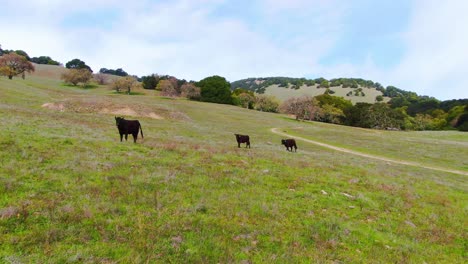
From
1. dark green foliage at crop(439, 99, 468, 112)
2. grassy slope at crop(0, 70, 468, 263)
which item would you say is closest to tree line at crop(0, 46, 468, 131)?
dark green foliage at crop(439, 99, 468, 112)

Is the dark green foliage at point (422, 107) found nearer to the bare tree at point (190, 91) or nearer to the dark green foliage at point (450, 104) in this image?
the dark green foliage at point (450, 104)

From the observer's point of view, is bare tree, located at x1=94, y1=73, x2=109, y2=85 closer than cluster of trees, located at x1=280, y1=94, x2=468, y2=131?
No

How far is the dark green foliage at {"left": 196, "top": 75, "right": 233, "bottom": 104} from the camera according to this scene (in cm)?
14362

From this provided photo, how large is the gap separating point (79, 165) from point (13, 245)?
22.7 feet

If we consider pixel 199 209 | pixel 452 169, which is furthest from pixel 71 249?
pixel 452 169

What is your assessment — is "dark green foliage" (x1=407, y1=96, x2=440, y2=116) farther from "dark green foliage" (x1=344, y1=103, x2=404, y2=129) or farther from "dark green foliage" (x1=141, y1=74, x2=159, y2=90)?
"dark green foliage" (x1=141, y1=74, x2=159, y2=90)

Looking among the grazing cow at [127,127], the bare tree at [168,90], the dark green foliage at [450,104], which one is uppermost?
the dark green foliage at [450,104]

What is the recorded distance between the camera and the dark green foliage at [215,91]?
471ft

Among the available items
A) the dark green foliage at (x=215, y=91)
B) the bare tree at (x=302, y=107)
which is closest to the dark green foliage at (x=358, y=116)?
the bare tree at (x=302, y=107)

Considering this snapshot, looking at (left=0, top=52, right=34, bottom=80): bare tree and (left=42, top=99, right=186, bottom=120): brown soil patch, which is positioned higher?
(left=0, top=52, right=34, bottom=80): bare tree

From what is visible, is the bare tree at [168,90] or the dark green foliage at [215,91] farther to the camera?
the dark green foliage at [215,91]

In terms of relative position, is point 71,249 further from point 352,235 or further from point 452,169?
point 452,169

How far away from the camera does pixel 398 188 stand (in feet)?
60.0

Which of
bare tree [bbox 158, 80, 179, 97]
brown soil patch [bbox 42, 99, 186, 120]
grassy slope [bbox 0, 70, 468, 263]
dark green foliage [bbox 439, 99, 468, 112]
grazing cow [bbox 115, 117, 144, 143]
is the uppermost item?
dark green foliage [bbox 439, 99, 468, 112]
